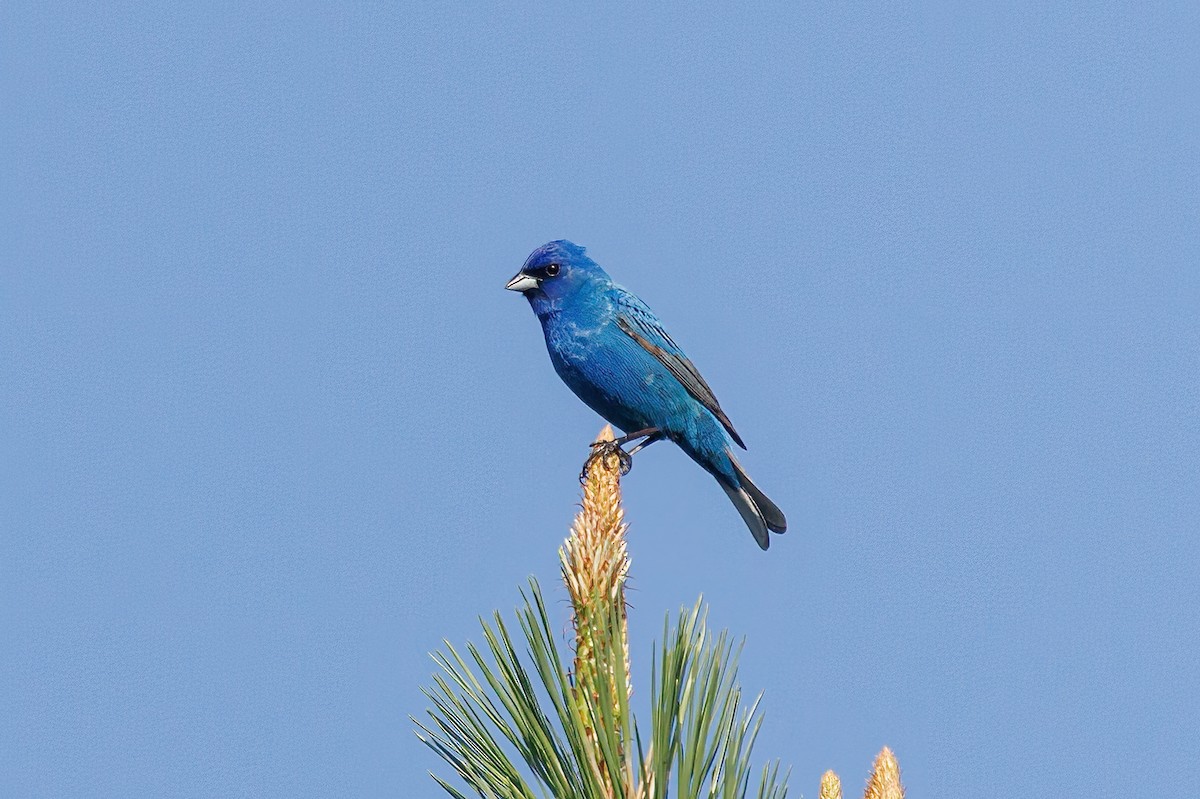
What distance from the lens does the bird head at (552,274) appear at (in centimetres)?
827

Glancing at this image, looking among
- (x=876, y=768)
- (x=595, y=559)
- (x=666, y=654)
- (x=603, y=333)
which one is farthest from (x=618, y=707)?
(x=603, y=333)

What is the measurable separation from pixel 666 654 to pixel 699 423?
518cm

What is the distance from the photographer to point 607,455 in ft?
15.9

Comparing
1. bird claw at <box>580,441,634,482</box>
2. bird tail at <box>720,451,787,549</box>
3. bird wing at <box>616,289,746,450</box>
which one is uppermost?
bird wing at <box>616,289,746,450</box>

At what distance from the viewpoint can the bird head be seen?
8273 mm

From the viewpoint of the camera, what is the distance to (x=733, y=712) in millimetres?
3273

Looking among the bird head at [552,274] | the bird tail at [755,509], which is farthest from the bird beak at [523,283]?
the bird tail at [755,509]

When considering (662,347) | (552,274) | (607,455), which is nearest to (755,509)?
(662,347)

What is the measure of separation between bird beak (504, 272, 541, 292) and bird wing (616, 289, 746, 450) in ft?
1.69

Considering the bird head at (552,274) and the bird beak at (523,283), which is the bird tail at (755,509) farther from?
the bird beak at (523,283)

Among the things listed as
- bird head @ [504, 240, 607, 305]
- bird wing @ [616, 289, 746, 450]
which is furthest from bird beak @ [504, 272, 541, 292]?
bird wing @ [616, 289, 746, 450]

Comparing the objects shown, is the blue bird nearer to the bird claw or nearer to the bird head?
the bird head

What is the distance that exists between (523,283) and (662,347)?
3.06ft

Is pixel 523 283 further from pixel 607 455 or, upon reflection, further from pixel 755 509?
pixel 607 455
